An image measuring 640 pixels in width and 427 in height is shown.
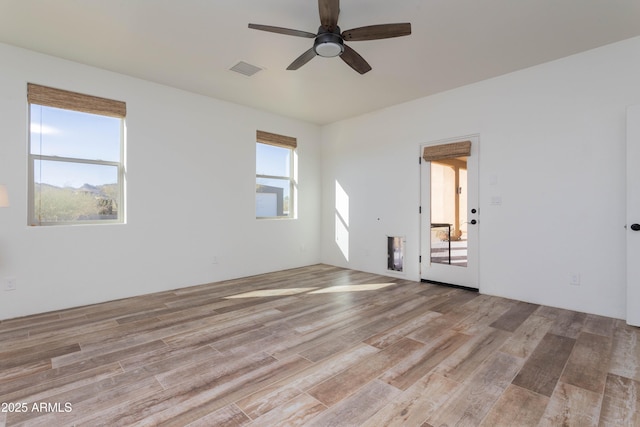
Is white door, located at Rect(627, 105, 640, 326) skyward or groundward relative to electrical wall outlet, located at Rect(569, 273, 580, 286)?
skyward

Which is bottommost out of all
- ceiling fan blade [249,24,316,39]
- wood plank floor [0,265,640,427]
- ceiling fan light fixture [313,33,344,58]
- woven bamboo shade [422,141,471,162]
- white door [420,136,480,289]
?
wood plank floor [0,265,640,427]

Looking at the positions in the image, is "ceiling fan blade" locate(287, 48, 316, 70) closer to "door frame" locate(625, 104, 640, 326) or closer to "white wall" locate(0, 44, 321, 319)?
"white wall" locate(0, 44, 321, 319)

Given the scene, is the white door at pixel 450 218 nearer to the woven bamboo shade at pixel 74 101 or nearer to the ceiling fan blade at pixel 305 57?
the ceiling fan blade at pixel 305 57

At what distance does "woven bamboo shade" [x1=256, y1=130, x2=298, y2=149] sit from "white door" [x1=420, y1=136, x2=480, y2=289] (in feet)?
7.71

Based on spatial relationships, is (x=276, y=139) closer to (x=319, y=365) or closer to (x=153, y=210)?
(x=153, y=210)

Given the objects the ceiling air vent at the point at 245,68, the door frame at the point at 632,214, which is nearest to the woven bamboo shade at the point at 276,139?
the ceiling air vent at the point at 245,68

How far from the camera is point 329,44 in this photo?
2.58 m

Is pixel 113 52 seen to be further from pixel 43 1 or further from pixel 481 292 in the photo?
pixel 481 292

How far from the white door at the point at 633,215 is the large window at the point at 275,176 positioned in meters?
4.55

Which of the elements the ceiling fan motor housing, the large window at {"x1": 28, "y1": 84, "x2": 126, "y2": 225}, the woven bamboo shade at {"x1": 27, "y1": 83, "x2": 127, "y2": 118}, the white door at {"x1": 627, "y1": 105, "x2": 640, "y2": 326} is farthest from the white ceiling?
the white door at {"x1": 627, "y1": 105, "x2": 640, "y2": 326}

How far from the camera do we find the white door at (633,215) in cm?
304

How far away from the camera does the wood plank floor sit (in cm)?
178

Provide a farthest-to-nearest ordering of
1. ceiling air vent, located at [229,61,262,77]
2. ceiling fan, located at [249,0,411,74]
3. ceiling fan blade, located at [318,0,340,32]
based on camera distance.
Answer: ceiling air vent, located at [229,61,262,77] < ceiling fan, located at [249,0,411,74] < ceiling fan blade, located at [318,0,340,32]

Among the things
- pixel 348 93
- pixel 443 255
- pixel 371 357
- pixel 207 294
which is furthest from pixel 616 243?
pixel 207 294
